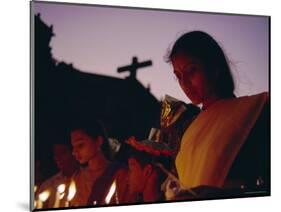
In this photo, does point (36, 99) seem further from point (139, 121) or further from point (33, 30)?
point (139, 121)

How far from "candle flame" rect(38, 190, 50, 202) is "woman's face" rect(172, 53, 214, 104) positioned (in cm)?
122

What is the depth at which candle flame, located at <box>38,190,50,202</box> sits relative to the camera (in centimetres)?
389

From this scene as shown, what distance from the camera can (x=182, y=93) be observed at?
4.20 m

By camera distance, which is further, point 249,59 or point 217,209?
point 249,59

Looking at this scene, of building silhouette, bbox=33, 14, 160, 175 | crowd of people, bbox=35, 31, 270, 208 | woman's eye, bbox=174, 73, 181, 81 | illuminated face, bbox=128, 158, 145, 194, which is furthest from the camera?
woman's eye, bbox=174, 73, 181, 81

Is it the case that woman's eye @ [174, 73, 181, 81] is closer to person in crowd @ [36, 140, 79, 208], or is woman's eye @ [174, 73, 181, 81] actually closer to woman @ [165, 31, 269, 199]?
woman @ [165, 31, 269, 199]

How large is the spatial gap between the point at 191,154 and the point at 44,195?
1103mm

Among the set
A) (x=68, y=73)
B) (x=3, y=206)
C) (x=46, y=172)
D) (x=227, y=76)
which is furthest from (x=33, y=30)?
(x=227, y=76)

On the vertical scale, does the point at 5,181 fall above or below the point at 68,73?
below

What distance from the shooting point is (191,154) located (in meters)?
4.22

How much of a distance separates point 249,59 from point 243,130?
21.6 inches

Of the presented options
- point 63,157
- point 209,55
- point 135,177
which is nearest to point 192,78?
point 209,55

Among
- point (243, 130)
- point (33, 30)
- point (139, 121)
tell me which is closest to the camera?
point (33, 30)

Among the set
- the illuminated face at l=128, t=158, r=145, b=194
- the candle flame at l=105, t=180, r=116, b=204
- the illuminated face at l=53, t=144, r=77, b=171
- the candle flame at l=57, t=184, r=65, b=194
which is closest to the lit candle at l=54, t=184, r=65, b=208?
the candle flame at l=57, t=184, r=65, b=194
